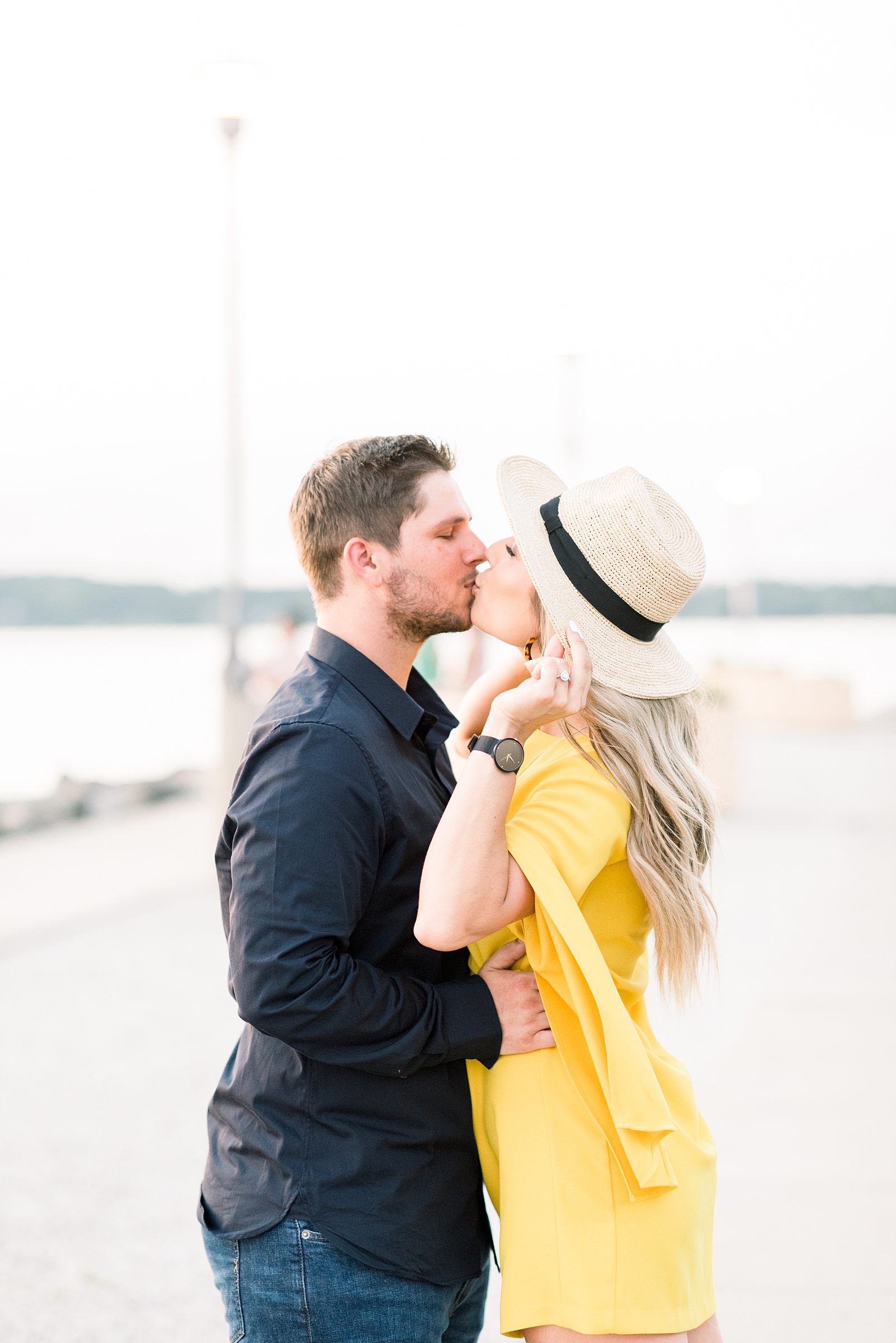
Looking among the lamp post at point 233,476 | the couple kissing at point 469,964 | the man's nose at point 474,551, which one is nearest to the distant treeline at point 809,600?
the lamp post at point 233,476

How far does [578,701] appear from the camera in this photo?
1812 mm

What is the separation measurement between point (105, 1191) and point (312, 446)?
2999 millimetres

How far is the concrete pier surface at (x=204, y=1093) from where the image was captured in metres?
3.37

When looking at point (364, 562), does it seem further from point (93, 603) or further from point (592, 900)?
point (93, 603)

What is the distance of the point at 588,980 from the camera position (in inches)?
67.3

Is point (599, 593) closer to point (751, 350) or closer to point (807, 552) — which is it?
point (751, 350)

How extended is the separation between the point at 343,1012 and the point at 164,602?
38.8 metres

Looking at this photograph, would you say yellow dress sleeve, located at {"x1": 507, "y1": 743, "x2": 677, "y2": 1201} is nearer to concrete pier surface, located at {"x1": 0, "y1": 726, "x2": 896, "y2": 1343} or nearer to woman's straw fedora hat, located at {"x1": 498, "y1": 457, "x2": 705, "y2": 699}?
woman's straw fedora hat, located at {"x1": 498, "y1": 457, "x2": 705, "y2": 699}

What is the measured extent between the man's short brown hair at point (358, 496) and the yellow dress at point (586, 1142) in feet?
A: 1.86

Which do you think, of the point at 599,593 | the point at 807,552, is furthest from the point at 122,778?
the point at 807,552

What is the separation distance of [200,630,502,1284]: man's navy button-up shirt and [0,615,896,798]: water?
22.4 ft

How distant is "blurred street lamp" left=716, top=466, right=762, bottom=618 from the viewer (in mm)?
17609

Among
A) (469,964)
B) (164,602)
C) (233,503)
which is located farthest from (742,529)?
(164,602)

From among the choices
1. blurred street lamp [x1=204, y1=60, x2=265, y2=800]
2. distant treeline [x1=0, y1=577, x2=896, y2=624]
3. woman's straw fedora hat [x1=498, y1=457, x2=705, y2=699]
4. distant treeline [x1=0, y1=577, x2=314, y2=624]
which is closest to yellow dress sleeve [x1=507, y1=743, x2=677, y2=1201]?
woman's straw fedora hat [x1=498, y1=457, x2=705, y2=699]
